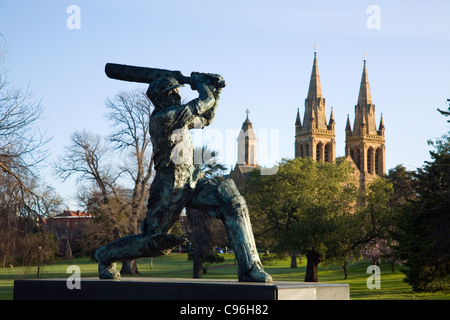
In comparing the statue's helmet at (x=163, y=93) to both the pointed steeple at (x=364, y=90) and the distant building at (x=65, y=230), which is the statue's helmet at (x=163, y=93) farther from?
the pointed steeple at (x=364, y=90)

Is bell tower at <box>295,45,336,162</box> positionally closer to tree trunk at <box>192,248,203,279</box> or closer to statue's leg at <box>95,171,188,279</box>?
tree trunk at <box>192,248,203,279</box>

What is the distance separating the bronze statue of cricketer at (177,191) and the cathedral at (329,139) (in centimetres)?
9660

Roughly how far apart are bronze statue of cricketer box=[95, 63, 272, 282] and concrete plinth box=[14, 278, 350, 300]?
0.54 m

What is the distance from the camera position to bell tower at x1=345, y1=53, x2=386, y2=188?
116000 mm

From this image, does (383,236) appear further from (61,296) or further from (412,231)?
(61,296)

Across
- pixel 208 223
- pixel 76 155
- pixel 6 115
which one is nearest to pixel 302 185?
pixel 208 223

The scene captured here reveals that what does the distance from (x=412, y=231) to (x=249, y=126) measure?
91.5 metres

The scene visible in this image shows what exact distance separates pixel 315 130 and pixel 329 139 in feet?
Answer: 13.5

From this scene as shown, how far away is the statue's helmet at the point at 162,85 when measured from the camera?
9578 millimetres

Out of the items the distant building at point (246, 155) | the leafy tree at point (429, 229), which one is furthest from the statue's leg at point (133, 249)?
the distant building at point (246, 155)

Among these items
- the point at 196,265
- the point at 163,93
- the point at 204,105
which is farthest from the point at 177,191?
the point at 196,265

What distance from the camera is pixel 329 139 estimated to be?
4481 inches
